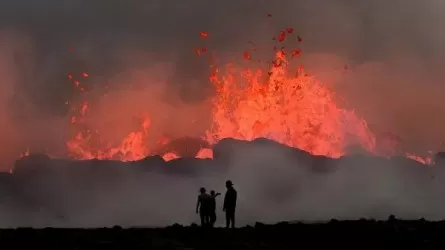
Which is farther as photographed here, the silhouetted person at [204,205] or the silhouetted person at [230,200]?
the silhouetted person at [204,205]

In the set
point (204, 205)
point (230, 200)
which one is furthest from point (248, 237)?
point (204, 205)

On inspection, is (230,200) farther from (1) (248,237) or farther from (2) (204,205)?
(1) (248,237)

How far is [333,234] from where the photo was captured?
36906 mm

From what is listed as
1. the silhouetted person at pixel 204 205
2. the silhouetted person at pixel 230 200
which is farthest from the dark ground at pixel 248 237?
the silhouetted person at pixel 204 205

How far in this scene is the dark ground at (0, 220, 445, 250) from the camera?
31.8m

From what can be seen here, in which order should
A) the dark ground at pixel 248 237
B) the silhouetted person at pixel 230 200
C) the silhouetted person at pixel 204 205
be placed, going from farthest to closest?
1. the silhouetted person at pixel 204 205
2. the silhouetted person at pixel 230 200
3. the dark ground at pixel 248 237

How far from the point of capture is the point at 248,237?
118 ft

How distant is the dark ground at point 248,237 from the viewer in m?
31.8

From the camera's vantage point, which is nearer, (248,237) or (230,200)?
(248,237)

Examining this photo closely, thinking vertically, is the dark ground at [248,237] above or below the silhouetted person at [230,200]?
below

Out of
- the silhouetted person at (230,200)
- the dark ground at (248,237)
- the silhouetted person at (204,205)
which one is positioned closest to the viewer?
the dark ground at (248,237)

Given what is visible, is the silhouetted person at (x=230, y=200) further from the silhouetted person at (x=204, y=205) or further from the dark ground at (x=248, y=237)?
the dark ground at (x=248, y=237)

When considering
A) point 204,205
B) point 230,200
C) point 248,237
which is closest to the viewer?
point 248,237

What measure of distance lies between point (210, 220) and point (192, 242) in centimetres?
813
